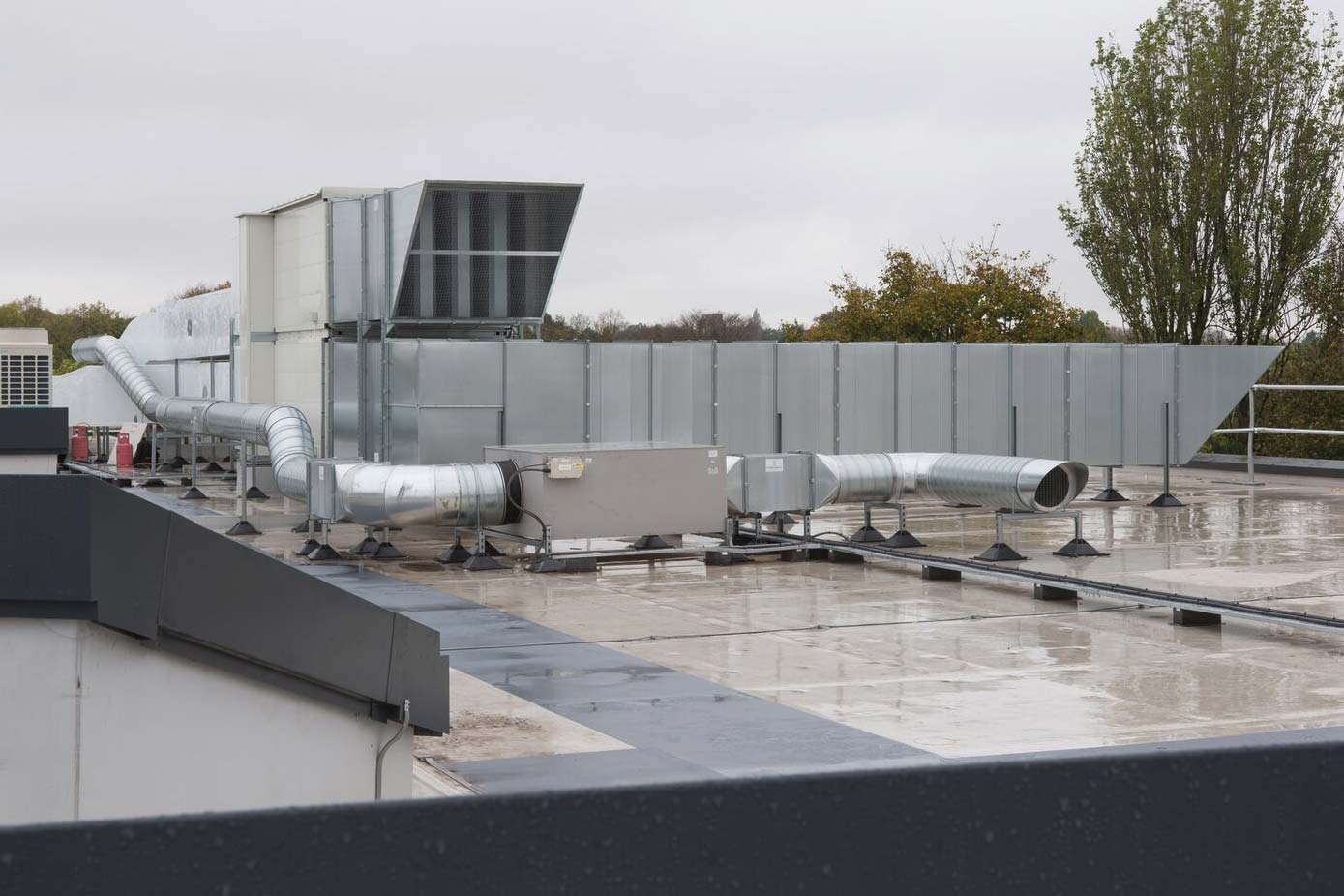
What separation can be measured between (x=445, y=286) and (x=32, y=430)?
10904 millimetres

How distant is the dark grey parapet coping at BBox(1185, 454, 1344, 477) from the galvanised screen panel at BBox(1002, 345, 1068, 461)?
23.6ft

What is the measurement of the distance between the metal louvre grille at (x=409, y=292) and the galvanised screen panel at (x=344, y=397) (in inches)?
46.2

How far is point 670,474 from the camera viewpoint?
19.5 m

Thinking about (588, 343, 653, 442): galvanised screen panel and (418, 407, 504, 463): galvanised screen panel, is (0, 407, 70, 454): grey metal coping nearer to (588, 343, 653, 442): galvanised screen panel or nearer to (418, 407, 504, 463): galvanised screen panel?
(418, 407, 504, 463): galvanised screen panel

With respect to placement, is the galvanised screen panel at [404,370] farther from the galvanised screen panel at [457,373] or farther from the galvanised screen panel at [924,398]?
the galvanised screen panel at [924,398]

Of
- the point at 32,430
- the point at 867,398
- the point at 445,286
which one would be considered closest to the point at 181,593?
the point at 32,430

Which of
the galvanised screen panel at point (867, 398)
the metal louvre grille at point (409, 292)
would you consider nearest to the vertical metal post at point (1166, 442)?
the galvanised screen panel at point (867, 398)

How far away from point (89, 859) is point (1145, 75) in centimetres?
4405

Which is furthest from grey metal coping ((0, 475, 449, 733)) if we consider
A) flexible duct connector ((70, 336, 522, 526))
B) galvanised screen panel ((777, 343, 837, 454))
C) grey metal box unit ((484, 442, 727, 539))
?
galvanised screen panel ((777, 343, 837, 454))

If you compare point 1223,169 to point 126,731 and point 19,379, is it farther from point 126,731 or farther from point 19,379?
point 126,731

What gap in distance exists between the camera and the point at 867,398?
87.5ft

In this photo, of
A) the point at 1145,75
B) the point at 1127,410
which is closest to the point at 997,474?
the point at 1127,410

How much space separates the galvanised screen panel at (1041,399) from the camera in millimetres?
27891

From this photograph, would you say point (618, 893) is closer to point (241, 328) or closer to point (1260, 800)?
point (1260, 800)
